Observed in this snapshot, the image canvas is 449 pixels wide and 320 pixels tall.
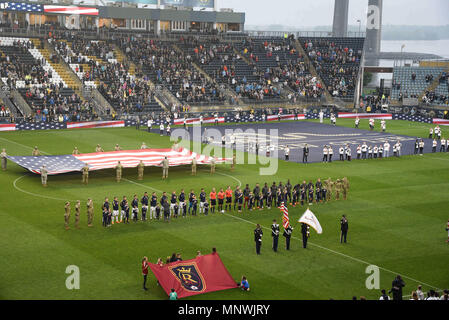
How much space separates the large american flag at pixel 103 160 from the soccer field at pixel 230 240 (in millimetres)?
876

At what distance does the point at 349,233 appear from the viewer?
93.0 ft

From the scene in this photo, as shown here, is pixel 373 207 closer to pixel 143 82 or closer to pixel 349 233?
pixel 349 233

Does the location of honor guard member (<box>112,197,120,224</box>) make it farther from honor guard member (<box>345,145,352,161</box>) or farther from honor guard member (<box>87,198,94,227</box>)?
honor guard member (<box>345,145,352,161</box>)

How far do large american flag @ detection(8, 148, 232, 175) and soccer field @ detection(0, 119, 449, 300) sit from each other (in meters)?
0.88

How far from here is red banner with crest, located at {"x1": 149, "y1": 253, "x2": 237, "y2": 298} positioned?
67.8ft

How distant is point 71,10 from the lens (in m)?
77.2

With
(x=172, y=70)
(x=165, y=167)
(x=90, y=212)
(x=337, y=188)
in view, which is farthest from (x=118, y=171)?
(x=172, y=70)

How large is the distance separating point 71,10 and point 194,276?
63012 mm

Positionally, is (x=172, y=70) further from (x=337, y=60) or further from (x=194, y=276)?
(x=194, y=276)

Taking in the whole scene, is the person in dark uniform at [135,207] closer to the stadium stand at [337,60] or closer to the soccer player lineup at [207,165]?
the soccer player lineup at [207,165]

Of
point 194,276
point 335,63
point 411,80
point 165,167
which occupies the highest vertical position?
point 335,63

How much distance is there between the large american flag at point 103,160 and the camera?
37.3 m

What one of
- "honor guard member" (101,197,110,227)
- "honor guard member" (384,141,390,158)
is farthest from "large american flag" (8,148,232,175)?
"honor guard member" (384,141,390,158)

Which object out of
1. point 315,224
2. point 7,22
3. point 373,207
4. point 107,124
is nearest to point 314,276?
point 315,224
